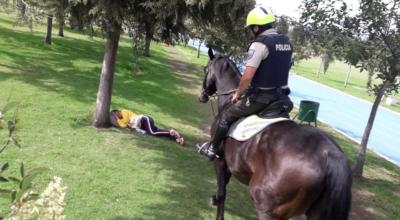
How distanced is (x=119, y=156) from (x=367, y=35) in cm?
633

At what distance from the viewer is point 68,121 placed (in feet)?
32.8

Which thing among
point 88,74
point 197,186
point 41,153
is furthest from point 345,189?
point 88,74

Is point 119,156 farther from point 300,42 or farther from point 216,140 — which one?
point 300,42

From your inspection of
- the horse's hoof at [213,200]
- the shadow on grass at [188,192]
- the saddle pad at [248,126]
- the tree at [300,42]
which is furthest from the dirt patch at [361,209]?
the tree at [300,42]

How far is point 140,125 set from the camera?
10.3m

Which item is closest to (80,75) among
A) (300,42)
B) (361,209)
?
(300,42)

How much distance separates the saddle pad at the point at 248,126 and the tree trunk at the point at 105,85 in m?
4.92

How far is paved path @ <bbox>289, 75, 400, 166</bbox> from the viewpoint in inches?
757

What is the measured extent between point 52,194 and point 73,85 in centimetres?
1312

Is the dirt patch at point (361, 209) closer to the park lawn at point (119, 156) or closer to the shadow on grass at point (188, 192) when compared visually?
the park lawn at point (119, 156)

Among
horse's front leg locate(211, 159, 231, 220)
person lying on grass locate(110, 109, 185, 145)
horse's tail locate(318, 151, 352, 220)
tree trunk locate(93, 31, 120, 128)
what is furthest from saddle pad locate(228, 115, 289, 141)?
tree trunk locate(93, 31, 120, 128)

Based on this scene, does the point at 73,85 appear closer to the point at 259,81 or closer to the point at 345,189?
the point at 259,81

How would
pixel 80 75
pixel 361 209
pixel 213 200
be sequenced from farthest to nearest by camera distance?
pixel 80 75 < pixel 361 209 < pixel 213 200

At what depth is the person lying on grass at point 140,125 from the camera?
10164 mm
